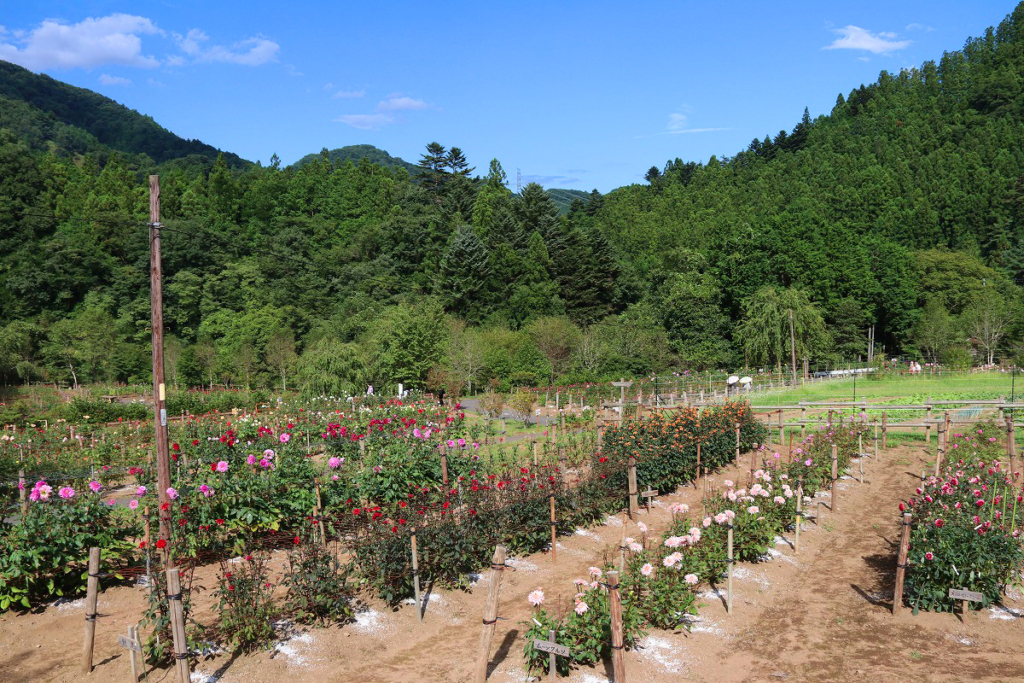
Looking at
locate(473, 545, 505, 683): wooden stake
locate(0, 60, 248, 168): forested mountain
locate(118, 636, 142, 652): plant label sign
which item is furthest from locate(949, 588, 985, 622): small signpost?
locate(0, 60, 248, 168): forested mountain

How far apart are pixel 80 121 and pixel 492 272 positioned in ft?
492

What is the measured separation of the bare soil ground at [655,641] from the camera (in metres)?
7.33

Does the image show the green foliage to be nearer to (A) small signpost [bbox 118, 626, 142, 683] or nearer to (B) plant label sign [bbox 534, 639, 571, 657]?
(A) small signpost [bbox 118, 626, 142, 683]

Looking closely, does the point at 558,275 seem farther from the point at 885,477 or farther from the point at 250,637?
the point at 250,637

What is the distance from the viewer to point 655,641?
8.05 meters

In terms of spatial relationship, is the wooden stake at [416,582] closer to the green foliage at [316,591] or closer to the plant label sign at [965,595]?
the green foliage at [316,591]

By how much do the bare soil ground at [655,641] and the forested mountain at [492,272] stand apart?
83.4 ft

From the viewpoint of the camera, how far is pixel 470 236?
5762 cm

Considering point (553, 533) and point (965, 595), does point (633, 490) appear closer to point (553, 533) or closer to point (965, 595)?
point (553, 533)

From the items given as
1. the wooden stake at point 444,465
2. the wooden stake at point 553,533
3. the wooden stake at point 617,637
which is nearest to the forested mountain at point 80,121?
the wooden stake at point 444,465

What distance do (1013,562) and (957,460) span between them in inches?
225

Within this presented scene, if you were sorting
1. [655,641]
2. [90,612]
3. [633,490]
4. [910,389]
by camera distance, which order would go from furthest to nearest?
[910,389] → [633,490] → [655,641] → [90,612]

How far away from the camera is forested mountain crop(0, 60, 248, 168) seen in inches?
5231

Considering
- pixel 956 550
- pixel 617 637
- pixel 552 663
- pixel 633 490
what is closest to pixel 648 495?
pixel 633 490
